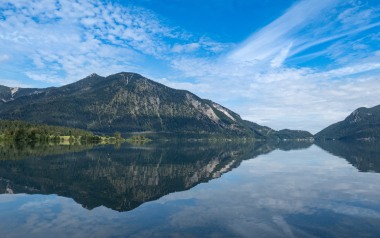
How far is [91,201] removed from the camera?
42594 mm

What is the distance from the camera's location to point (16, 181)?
58.7m

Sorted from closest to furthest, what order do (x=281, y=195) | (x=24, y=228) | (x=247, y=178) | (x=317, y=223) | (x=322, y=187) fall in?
1. (x=24, y=228)
2. (x=317, y=223)
3. (x=281, y=195)
4. (x=322, y=187)
5. (x=247, y=178)

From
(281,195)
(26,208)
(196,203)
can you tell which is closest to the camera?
(26,208)

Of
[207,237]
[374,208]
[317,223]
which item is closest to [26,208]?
[207,237]

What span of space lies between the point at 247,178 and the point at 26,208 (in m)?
44.0

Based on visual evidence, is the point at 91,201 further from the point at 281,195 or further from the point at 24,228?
the point at 281,195

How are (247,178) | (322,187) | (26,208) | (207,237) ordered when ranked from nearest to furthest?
1. (207,237)
2. (26,208)
3. (322,187)
4. (247,178)

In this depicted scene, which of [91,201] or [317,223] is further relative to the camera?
[91,201]

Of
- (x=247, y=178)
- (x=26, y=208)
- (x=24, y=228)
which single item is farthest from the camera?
(x=247, y=178)

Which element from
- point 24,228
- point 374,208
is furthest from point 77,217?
point 374,208

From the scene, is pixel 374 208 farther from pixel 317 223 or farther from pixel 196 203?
pixel 196 203

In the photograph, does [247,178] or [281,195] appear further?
[247,178]

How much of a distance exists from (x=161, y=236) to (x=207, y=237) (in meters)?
4.02

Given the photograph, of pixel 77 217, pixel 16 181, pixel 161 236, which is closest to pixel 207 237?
pixel 161 236
